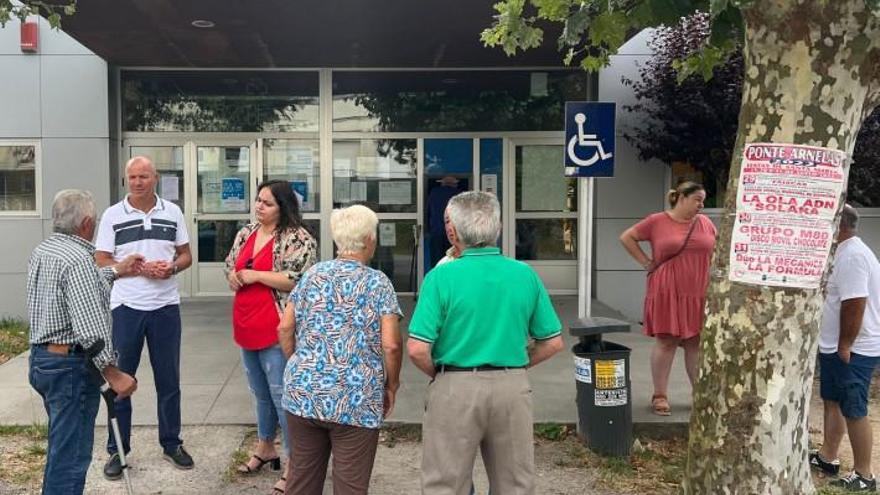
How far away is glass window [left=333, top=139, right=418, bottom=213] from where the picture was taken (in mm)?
11180

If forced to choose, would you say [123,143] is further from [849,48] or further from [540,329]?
[849,48]

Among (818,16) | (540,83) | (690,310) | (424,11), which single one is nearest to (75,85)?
(424,11)

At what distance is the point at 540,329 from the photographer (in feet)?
11.1

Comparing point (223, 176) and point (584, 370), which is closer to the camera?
point (584, 370)

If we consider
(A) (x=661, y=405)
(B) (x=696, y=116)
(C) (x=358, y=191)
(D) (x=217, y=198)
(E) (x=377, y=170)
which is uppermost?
(B) (x=696, y=116)

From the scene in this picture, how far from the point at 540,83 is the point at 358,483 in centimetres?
862

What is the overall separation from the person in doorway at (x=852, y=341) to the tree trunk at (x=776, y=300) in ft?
4.54

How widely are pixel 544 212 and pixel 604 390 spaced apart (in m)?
6.35

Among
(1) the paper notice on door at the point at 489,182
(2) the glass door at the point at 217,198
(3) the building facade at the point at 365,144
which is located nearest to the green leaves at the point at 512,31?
(3) the building facade at the point at 365,144

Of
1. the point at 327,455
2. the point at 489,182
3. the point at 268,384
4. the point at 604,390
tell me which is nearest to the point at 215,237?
the point at 489,182

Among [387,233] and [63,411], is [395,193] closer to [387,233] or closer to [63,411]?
[387,233]

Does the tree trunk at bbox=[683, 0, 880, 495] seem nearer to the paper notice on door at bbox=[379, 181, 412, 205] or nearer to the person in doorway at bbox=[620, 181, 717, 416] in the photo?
the person in doorway at bbox=[620, 181, 717, 416]

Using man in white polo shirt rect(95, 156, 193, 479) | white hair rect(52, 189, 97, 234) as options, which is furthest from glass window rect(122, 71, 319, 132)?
white hair rect(52, 189, 97, 234)

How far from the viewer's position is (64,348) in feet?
11.9
